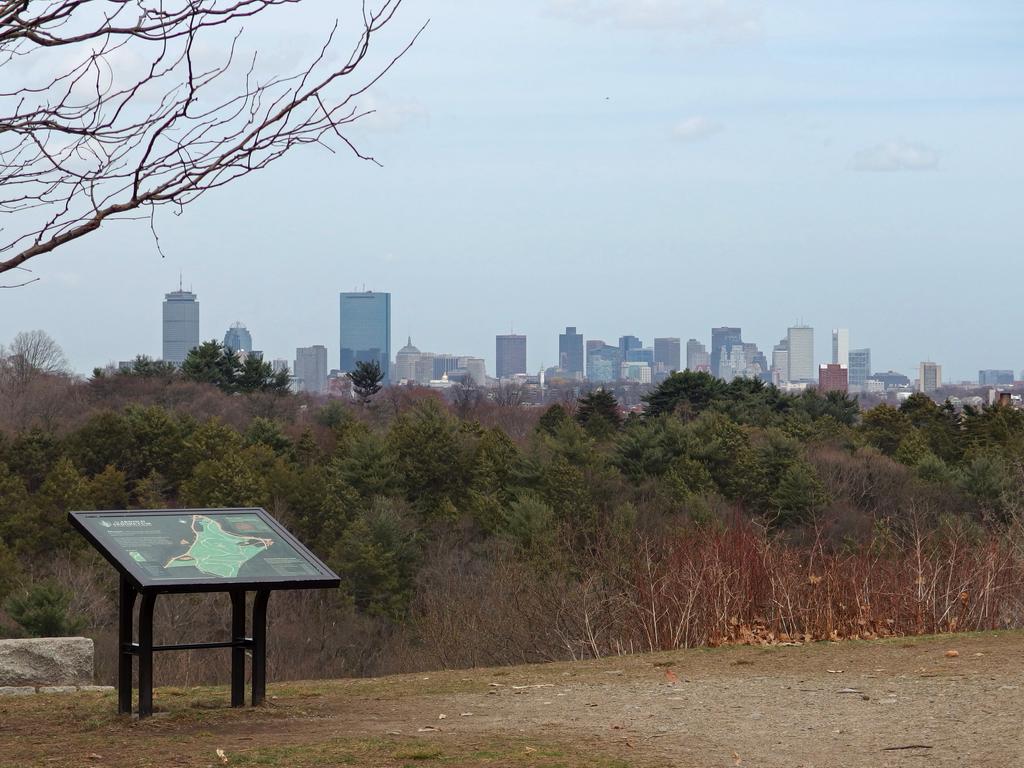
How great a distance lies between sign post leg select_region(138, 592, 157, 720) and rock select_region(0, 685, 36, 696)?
245 cm

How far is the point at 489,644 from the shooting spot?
22250 millimetres

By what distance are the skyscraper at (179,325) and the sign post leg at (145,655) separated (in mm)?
52829

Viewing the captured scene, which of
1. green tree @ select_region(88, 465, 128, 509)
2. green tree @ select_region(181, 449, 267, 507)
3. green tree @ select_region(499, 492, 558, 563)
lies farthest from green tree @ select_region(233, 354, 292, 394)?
green tree @ select_region(499, 492, 558, 563)

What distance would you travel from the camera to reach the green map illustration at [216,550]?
24.8 feet

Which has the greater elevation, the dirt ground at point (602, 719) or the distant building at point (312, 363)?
the distant building at point (312, 363)

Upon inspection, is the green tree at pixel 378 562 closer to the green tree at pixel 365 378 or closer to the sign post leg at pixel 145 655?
the sign post leg at pixel 145 655

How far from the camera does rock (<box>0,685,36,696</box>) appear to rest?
9.85m

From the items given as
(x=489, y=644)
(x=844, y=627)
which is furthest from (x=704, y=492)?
(x=844, y=627)

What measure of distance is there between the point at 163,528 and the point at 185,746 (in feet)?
4.72

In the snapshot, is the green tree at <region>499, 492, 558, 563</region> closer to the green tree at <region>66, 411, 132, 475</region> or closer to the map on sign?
the green tree at <region>66, 411, 132, 475</region>

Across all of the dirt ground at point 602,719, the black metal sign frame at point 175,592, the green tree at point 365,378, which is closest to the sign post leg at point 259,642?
the black metal sign frame at point 175,592

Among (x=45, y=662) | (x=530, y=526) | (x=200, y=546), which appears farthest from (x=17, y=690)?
(x=530, y=526)

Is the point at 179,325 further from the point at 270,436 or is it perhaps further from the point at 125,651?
the point at 125,651

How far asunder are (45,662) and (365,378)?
81434mm
